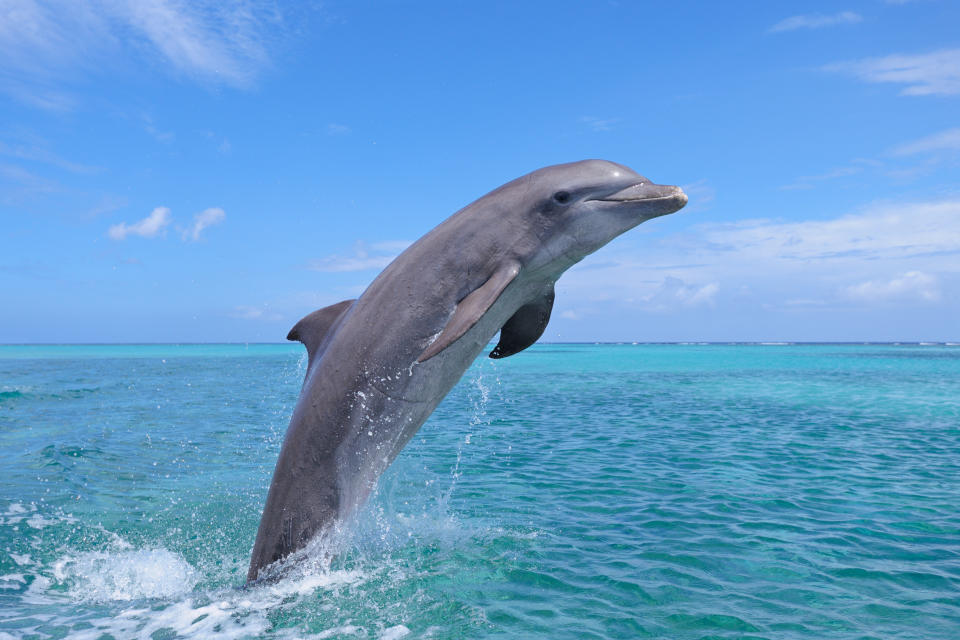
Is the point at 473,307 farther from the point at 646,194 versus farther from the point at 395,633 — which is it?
the point at 395,633

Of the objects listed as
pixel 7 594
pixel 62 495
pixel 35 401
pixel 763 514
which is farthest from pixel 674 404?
pixel 35 401

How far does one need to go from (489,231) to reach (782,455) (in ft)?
43.3

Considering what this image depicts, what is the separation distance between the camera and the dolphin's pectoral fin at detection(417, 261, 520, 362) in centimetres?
467

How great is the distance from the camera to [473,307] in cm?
497

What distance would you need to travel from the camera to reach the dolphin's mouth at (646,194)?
207 inches

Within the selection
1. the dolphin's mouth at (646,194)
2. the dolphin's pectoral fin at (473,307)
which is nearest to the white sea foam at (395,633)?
the dolphin's pectoral fin at (473,307)

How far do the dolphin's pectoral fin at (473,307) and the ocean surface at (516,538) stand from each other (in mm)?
2611

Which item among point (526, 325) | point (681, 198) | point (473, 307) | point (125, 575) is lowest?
point (125, 575)

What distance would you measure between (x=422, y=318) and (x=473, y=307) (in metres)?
0.68

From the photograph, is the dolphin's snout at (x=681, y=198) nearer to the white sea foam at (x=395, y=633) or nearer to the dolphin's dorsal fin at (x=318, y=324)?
the dolphin's dorsal fin at (x=318, y=324)

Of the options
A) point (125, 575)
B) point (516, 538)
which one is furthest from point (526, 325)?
point (125, 575)

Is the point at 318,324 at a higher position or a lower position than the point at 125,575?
higher

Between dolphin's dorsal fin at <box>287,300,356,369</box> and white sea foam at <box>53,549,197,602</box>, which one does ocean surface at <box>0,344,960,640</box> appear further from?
dolphin's dorsal fin at <box>287,300,356,369</box>

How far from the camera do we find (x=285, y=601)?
20.2 ft
